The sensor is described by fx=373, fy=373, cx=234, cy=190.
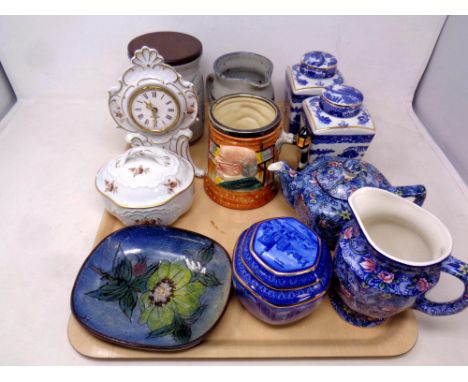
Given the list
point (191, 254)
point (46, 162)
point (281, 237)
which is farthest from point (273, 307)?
point (46, 162)

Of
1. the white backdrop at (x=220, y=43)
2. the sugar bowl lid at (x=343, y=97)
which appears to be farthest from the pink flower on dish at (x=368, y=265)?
the white backdrop at (x=220, y=43)

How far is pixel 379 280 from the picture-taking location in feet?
1.74

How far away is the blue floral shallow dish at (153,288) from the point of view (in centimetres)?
62

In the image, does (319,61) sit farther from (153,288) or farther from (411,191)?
(153,288)

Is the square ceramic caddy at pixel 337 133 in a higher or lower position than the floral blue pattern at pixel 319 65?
lower

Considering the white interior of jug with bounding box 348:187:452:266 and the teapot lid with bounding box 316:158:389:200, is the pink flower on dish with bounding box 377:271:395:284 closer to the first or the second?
the white interior of jug with bounding box 348:187:452:266

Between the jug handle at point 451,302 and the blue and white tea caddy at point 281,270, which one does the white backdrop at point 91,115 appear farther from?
the blue and white tea caddy at point 281,270

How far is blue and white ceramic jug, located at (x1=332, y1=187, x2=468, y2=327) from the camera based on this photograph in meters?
0.52

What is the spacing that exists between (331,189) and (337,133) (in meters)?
0.16

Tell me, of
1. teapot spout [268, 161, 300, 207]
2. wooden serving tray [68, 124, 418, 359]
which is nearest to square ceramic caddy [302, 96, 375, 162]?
teapot spout [268, 161, 300, 207]

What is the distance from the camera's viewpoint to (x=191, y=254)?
734 millimetres

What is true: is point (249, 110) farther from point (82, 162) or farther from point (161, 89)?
point (82, 162)

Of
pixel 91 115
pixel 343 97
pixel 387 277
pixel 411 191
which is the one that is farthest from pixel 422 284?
pixel 91 115

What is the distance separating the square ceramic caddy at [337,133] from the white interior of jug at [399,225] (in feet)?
0.71
